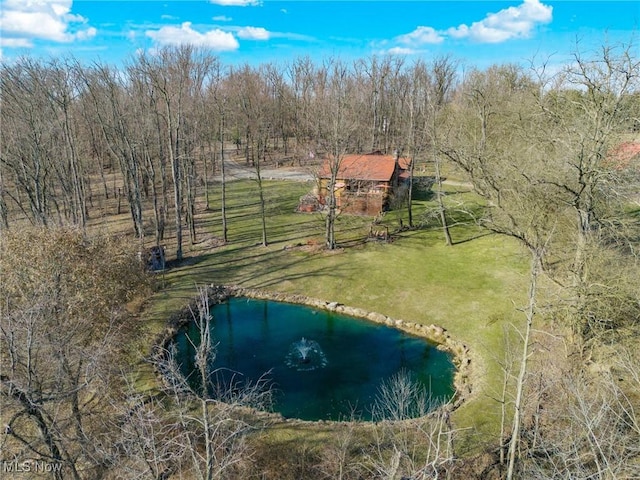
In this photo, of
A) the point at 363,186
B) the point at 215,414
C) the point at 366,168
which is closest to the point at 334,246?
the point at 363,186

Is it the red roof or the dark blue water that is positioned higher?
the red roof

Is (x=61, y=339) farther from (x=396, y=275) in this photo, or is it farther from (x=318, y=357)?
(x=396, y=275)

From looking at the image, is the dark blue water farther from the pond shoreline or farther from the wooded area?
the wooded area

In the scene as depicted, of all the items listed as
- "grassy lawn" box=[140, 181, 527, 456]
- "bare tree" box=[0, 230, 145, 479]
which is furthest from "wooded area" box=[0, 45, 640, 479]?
"grassy lawn" box=[140, 181, 527, 456]

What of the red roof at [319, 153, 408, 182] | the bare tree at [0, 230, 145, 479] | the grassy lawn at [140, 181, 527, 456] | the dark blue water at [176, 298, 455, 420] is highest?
the red roof at [319, 153, 408, 182]

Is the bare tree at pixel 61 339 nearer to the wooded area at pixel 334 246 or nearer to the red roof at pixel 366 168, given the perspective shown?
the wooded area at pixel 334 246

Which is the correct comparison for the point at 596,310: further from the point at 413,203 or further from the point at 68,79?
the point at 68,79
